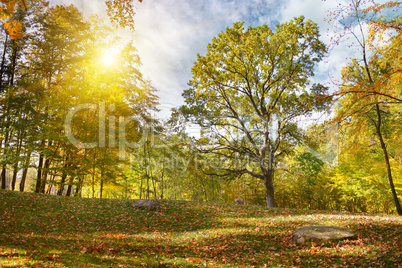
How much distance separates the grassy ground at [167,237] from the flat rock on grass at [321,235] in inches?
12.1

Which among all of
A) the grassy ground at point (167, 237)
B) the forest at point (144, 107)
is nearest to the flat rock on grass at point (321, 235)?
the grassy ground at point (167, 237)

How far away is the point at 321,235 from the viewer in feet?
25.7

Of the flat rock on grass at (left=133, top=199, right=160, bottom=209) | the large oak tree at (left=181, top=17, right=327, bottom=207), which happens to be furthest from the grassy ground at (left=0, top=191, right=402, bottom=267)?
the large oak tree at (left=181, top=17, right=327, bottom=207)

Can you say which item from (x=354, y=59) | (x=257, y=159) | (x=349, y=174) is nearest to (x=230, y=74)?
(x=257, y=159)

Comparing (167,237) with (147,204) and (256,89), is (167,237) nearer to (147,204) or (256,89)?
(147,204)

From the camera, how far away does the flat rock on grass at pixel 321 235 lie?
770cm

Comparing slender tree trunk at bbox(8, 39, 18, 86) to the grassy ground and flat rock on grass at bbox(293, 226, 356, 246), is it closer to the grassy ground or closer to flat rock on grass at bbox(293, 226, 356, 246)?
the grassy ground

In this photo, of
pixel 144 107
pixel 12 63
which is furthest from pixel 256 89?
pixel 12 63

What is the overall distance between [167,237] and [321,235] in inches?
234

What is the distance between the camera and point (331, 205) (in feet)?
88.5

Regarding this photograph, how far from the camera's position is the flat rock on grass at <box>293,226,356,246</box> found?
770cm

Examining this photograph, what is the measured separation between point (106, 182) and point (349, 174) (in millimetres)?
20170

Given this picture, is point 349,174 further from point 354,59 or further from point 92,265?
point 92,265

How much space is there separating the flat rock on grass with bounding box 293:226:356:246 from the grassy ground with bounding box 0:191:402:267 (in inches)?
12.1
